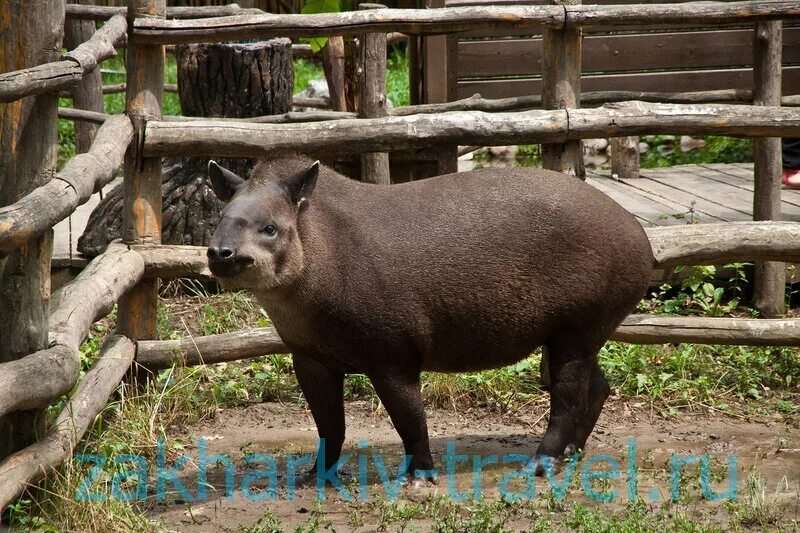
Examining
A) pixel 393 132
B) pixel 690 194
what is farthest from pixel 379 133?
pixel 690 194

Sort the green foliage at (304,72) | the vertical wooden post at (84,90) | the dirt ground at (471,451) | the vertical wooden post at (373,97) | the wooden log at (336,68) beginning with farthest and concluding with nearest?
the green foliage at (304,72)
the vertical wooden post at (84,90)
the wooden log at (336,68)
the vertical wooden post at (373,97)
the dirt ground at (471,451)

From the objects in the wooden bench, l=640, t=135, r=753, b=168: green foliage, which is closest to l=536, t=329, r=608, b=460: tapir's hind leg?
the wooden bench

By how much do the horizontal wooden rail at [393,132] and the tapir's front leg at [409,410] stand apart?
137 cm

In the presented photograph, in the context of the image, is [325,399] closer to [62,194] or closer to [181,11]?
[62,194]

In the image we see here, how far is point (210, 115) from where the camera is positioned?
7.79 m

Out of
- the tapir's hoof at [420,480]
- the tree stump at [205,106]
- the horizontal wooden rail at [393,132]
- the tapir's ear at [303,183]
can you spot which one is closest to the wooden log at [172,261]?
the horizontal wooden rail at [393,132]

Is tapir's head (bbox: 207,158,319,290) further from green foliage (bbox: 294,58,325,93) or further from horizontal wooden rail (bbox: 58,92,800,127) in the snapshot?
green foliage (bbox: 294,58,325,93)

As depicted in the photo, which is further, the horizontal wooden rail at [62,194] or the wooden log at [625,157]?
the wooden log at [625,157]

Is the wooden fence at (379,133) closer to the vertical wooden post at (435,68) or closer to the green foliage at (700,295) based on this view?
the green foliage at (700,295)

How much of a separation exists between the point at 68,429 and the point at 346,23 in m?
2.47

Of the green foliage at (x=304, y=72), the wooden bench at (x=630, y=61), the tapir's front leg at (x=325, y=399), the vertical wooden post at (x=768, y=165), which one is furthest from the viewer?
the green foliage at (x=304, y=72)

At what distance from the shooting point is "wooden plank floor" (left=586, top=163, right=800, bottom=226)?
7.98 meters

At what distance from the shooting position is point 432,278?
4.70 m

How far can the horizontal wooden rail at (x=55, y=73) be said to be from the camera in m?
3.61
